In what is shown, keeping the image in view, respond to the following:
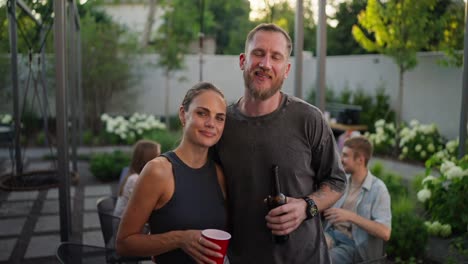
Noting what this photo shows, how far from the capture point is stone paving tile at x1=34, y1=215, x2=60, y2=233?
4.89 meters

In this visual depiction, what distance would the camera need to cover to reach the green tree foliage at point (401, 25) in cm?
855

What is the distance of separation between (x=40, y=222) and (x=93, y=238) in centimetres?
85

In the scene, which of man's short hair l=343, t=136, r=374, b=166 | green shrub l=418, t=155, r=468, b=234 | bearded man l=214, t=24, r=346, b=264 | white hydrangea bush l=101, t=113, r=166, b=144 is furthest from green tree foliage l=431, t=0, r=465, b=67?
bearded man l=214, t=24, r=346, b=264

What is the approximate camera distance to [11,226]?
13.0 ft

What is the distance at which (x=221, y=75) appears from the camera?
14.3 m

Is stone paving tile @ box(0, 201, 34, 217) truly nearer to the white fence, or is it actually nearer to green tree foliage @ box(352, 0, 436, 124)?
the white fence

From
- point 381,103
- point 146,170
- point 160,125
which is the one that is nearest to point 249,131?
point 146,170

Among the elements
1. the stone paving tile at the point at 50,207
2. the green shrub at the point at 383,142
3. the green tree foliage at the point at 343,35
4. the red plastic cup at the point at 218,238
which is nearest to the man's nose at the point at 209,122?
the red plastic cup at the point at 218,238

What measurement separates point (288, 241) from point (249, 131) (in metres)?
0.45

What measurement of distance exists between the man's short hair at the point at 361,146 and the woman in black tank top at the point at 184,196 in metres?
1.56

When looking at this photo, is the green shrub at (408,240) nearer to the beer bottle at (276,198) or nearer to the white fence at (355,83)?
the beer bottle at (276,198)

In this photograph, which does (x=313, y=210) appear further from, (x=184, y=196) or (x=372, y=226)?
(x=372, y=226)

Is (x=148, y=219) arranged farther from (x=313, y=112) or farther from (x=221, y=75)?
(x=221, y=75)

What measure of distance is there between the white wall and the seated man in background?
6.67 meters
